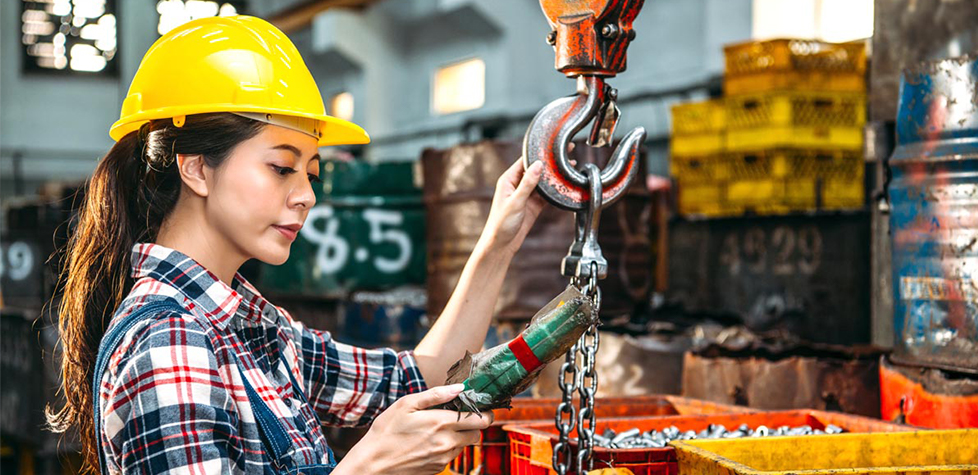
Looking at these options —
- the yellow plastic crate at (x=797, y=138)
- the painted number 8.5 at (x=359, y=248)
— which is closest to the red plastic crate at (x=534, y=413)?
the painted number 8.5 at (x=359, y=248)

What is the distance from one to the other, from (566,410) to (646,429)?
0.67m

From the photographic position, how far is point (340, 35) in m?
11.6

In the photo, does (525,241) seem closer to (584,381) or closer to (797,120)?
(584,381)

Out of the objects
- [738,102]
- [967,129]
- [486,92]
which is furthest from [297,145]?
[486,92]

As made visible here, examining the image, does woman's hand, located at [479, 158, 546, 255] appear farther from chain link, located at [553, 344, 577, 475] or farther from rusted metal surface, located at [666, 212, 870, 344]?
rusted metal surface, located at [666, 212, 870, 344]

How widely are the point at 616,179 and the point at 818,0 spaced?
6.41m

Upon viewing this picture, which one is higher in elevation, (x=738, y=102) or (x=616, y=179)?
(x=738, y=102)

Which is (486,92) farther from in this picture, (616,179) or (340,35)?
(616,179)

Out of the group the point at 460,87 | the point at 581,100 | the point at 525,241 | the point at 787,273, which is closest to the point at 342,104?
the point at 460,87

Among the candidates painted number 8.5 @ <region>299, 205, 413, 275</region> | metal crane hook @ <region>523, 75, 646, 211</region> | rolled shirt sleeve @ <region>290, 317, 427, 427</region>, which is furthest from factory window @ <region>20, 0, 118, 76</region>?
metal crane hook @ <region>523, 75, 646, 211</region>

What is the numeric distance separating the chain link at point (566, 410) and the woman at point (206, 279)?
0.15 m

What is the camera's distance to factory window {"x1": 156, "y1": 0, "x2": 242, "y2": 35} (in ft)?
48.6

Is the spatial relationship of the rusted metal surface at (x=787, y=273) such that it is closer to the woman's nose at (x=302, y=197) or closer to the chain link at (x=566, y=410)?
the chain link at (x=566, y=410)

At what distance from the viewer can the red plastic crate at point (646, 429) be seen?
1922 millimetres
